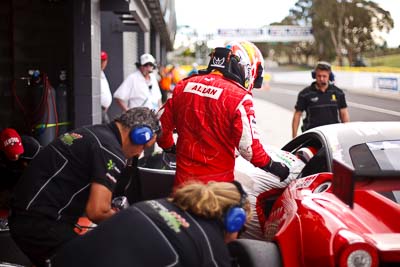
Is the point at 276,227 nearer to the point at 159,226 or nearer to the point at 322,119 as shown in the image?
Answer: the point at 159,226

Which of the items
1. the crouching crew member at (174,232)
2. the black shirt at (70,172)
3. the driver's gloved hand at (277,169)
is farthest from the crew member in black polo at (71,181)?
the driver's gloved hand at (277,169)

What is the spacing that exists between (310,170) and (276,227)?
0.66m

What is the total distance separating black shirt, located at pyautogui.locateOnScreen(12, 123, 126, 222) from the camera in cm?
336

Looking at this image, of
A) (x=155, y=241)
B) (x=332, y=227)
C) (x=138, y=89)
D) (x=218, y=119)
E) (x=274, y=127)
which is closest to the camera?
(x=155, y=241)

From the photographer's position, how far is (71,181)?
3404mm

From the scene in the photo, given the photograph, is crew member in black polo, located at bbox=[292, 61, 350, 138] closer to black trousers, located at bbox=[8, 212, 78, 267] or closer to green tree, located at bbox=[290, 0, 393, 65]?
black trousers, located at bbox=[8, 212, 78, 267]

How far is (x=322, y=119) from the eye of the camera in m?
7.39

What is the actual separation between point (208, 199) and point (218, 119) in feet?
4.83

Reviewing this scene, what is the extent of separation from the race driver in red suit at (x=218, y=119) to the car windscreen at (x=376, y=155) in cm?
50

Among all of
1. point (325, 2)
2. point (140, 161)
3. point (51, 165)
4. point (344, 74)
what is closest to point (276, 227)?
point (51, 165)

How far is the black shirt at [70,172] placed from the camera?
3361 mm

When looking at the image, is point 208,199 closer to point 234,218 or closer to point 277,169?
point 234,218

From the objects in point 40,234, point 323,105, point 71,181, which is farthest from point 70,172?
point 323,105

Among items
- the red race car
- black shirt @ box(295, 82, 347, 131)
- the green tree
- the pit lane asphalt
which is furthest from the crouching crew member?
the green tree
